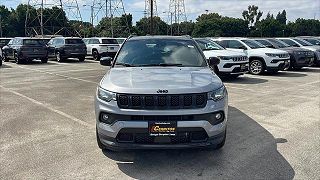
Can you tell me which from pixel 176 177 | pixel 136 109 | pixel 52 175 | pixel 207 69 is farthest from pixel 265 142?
pixel 52 175

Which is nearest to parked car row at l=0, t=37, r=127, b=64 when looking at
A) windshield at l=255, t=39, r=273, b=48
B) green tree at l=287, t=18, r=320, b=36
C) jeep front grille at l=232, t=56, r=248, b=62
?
windshield at l=255, t=39, r=273, b=48

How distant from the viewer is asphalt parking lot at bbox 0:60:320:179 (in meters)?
3.99

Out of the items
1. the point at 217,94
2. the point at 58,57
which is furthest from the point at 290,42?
the point at 217,94

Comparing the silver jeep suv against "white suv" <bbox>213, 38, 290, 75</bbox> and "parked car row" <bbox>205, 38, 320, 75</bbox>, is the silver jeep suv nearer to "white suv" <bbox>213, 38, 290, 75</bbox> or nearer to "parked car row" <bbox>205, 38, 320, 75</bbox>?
"parked car row" <bbox>205, 38, 320, 75</bbox>

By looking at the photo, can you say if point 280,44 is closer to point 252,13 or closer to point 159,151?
point 159,151

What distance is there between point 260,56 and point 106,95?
11007mm

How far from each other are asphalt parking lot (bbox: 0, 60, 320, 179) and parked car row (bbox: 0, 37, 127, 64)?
1169 cm

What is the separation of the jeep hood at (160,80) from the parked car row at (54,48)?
16.3 m

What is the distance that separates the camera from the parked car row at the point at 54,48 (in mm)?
19375

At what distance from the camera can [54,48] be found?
21.7 meters

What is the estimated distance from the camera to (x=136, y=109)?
12.6ft

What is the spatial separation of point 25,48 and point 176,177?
17.8 metres

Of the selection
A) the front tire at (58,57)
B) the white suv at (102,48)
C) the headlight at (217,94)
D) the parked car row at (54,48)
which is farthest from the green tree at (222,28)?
the headlight at (217,94)

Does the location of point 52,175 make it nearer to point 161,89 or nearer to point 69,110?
point 161,89
